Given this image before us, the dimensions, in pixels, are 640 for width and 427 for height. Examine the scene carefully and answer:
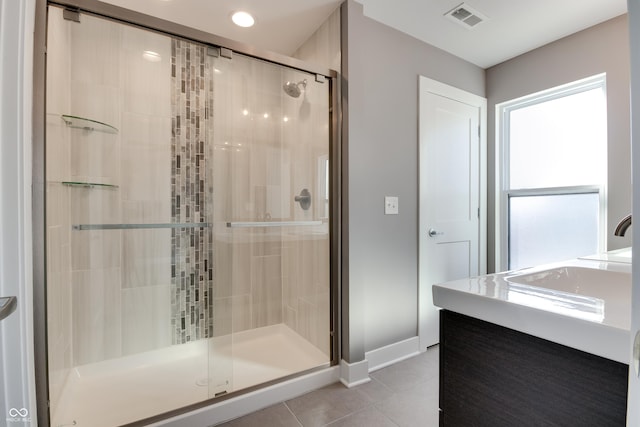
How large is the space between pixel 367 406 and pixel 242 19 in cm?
252

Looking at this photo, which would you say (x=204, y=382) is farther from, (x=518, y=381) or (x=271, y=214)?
(x=518, y=381)

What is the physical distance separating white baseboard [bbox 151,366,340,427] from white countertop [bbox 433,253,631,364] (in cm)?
127

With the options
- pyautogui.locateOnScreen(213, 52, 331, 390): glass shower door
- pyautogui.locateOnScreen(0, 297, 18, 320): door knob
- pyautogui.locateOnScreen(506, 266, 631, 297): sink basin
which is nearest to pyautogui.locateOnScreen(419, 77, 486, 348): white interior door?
pyautogui.locateOnScreen(213, 52, 331, 390): glass shower door

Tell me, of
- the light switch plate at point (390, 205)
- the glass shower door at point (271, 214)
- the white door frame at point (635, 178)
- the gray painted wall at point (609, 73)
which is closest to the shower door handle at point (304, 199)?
the glass shower door at point (271, 214)

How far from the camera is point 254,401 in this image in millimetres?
1561

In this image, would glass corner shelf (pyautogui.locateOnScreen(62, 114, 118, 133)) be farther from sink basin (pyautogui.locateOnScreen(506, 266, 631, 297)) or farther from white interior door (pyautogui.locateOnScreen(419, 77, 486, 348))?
sink basin (pyautogui.locateOnScreen(506, 266, 631, 297))

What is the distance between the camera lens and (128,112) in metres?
1.92

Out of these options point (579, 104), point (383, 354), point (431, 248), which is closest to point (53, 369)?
point (383, 354)

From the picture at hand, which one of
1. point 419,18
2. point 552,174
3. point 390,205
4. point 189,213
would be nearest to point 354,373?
point 390,205

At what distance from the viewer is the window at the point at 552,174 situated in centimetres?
204

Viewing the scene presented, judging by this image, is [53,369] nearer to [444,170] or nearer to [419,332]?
[419,332]

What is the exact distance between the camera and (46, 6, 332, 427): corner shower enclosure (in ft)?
A: 5.39

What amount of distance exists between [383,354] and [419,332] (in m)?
0.38

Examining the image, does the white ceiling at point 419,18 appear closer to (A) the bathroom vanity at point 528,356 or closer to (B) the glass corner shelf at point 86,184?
(B) the glass corner shelf at point 86,184
